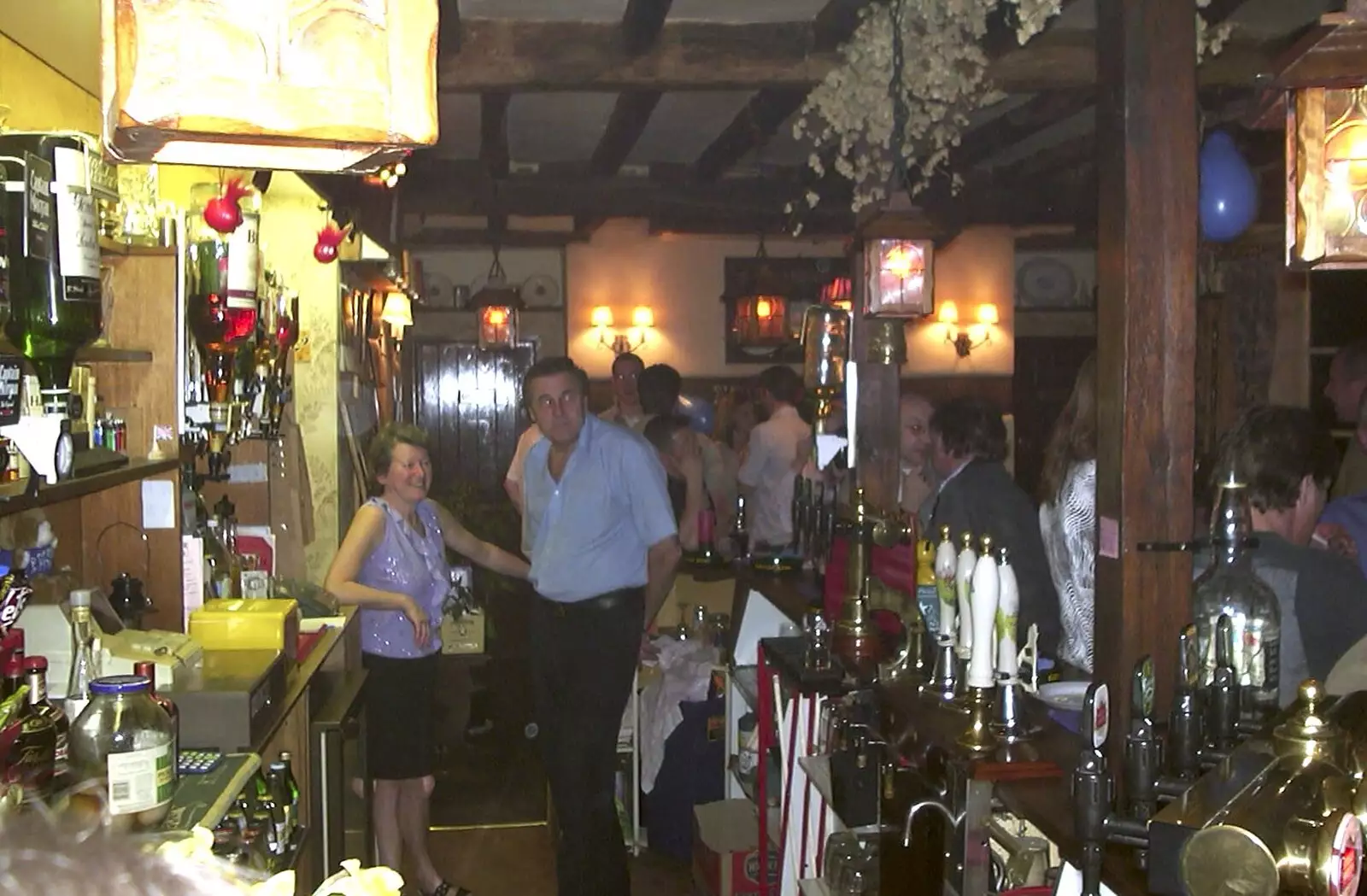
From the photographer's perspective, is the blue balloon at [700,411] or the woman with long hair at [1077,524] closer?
the woman with long hair at [1077,524]

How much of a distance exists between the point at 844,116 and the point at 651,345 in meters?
5.94

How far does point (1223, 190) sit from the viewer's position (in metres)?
3.78

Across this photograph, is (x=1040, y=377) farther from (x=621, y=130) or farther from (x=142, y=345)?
(x=142, y=345)

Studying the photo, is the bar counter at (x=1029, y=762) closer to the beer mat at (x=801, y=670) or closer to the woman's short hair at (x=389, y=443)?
the beer mat at (x=801, y=670)

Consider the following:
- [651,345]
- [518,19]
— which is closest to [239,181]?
[518,19]

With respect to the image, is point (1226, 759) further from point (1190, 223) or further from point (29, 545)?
point (29, 545)

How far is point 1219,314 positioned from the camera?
8.92 meters

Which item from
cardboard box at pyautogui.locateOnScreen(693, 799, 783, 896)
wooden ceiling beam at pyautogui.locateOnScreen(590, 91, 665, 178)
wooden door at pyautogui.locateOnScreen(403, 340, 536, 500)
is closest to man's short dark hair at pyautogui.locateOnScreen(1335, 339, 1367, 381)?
cardboard box at pyautogui.locateOnScreen(693, 799, 783, 896)

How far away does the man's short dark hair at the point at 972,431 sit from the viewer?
4633 mm

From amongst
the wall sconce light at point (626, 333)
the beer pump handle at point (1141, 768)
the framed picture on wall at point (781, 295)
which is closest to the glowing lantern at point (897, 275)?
the beer pump handle at point (1141, 768)

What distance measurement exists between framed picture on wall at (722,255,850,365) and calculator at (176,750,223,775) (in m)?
7.98

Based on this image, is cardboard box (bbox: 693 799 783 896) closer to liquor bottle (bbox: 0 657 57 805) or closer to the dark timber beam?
liquor bottle (bbox: 0 657 57 805)

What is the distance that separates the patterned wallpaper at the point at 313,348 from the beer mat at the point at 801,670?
2.90m

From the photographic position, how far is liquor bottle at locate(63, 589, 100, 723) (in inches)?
97.5
